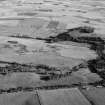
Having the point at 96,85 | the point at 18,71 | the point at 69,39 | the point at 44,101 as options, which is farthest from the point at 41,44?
the point at 44,101

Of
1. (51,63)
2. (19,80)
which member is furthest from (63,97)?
(51,63)

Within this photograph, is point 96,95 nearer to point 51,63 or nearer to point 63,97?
point 63,97

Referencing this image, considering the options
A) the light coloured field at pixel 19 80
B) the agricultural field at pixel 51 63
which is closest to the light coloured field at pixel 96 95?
the agricultural field at pixel 51 63

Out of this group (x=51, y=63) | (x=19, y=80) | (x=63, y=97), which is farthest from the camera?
(x=51, y=63)

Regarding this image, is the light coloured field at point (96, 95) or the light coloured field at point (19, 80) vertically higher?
the light coloured field at point (19, 80)

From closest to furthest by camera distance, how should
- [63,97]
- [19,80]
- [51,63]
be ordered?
[63,97], [19,80], [51,63]

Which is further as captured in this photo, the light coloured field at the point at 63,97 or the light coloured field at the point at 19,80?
the light coloured field at the point at 19,80

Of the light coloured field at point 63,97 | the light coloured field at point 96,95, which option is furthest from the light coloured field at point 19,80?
the light coloured field at point 96,95

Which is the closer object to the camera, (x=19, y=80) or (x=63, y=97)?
(x=63, y=97)

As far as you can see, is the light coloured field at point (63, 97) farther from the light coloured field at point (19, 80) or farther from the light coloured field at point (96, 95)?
the light coloured field at point (19, 80)

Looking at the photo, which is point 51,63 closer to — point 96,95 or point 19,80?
point 19,80

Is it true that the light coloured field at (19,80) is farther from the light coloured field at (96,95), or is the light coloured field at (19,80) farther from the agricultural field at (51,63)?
the light coloured field at (96,95)

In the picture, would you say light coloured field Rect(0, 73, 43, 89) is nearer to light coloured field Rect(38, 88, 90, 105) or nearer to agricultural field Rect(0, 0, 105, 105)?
agricultural field Rect(0, 0, 105, 105)
